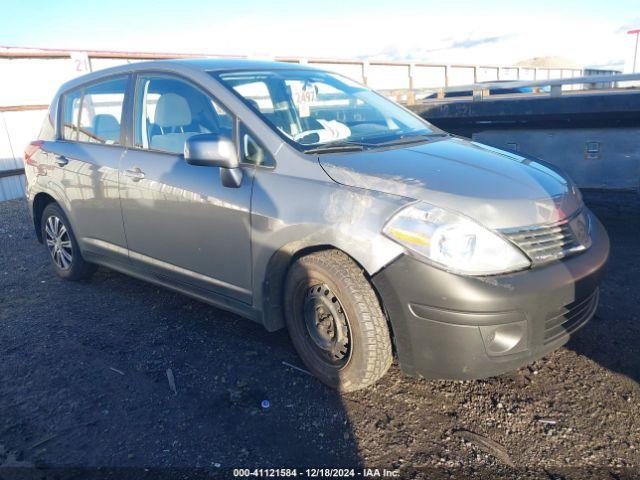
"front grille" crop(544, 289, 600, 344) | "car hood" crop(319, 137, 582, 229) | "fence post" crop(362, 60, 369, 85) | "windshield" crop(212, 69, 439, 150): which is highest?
"fence post" crop(362, 60, 369, 85)

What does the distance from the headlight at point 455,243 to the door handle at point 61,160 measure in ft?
9.96

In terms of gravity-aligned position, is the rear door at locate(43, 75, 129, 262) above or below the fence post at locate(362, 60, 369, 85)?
below

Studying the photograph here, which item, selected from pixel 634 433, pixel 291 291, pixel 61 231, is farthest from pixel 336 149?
pixel 61 231

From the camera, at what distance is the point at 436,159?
109 inches

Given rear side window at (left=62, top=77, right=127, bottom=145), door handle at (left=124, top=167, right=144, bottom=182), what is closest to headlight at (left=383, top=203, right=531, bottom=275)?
door handle at (left=124, top=167, right=144, bottom=182)

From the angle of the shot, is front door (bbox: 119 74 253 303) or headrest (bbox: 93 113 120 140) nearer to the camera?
front door (bbox: 119 74 253 303)

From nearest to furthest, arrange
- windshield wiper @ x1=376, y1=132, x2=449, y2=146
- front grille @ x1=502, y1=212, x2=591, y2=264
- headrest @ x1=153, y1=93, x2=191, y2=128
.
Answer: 1. front grille @ x1=502, y1=212, x2=591, y2=264
2. windshield wiper @ x1=376, y1=132, x2=449, y2=146
3. headrest @ x1=153, y1=93, x2=191, y2=128

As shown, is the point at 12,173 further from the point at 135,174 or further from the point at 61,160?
the point at 135,174

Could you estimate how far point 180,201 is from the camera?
3.13 metres

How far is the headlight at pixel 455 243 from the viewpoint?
88.1 inches

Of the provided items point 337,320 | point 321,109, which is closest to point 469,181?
point 337,320

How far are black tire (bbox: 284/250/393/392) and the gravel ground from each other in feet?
0.52

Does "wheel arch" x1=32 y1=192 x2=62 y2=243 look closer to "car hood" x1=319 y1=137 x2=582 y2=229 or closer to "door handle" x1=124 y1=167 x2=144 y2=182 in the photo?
"door handle" x1=124 y1=167 x2=144 y2=182

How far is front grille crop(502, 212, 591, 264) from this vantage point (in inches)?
91.7
